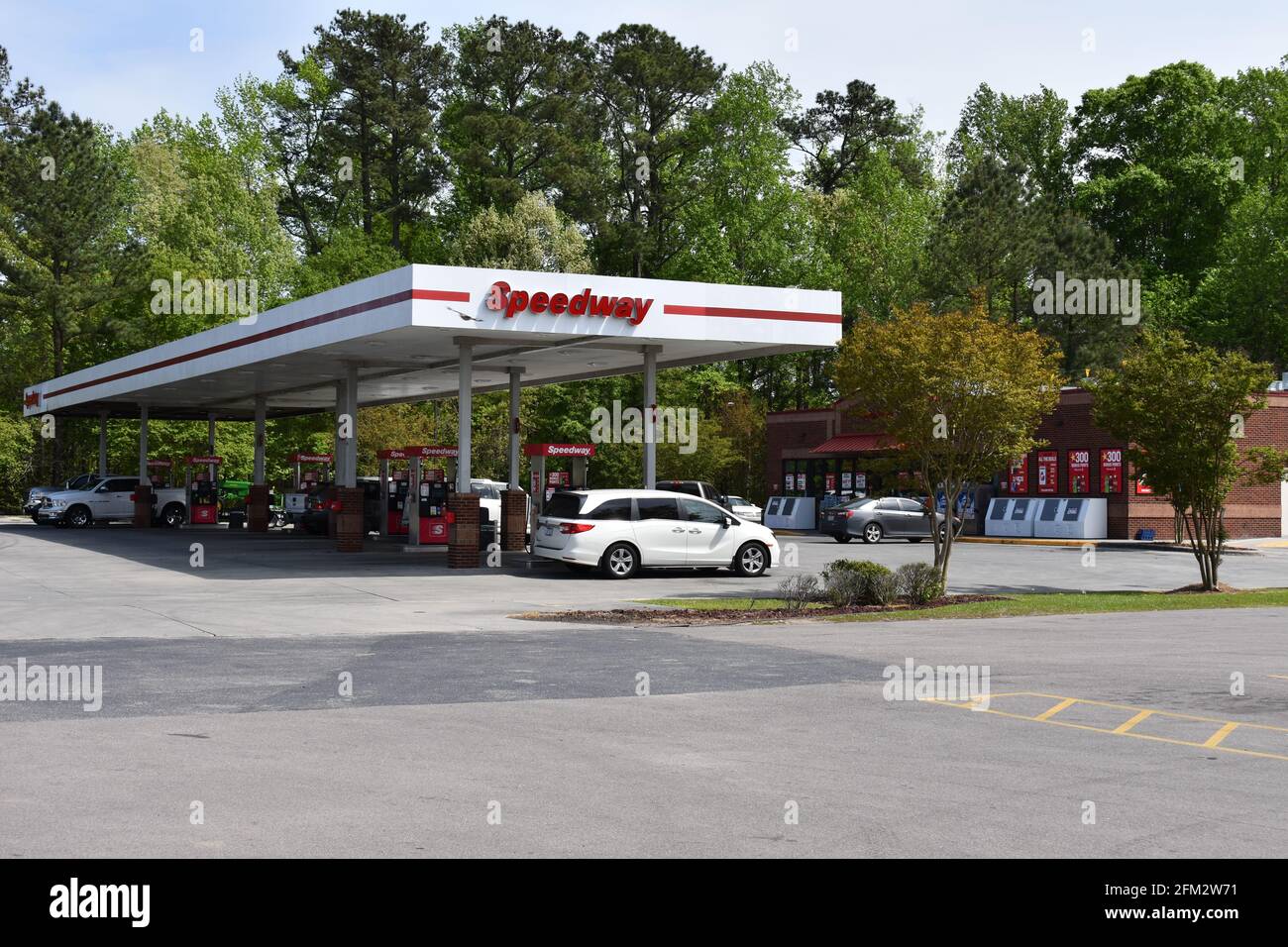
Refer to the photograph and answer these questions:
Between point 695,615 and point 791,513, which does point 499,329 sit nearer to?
point 695,615

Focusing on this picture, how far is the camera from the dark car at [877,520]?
1676 inches

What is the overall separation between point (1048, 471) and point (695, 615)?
2900 cm

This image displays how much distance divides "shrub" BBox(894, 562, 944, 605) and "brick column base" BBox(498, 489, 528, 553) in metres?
14.0

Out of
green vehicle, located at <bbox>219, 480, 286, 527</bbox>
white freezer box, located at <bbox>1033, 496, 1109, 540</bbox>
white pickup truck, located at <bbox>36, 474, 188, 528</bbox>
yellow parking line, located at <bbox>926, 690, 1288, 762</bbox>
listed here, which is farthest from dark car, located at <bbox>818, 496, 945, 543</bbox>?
yellow parking line, located at <bbox>926, 690, 1288, 762</bbox>

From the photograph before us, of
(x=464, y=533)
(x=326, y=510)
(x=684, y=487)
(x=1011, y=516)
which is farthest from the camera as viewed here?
(x=1011, y=516)

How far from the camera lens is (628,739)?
9812mm

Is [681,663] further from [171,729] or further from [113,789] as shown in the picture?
[113,789]

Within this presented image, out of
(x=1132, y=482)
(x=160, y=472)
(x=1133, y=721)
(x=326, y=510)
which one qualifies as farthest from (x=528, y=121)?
(x=1133, y=721)

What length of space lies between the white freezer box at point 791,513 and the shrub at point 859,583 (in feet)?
99.0

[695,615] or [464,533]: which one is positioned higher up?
[464,533]

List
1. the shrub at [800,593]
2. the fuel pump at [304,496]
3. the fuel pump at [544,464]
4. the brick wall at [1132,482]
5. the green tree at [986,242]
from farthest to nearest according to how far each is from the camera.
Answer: the green tree at [986,242] < the fuel pump at [304,496] < the brick wall at [1132,482] < the fuel pump at [544,464] < the shrub at [800,593]

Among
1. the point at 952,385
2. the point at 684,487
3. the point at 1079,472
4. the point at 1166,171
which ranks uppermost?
the point at 1166,171

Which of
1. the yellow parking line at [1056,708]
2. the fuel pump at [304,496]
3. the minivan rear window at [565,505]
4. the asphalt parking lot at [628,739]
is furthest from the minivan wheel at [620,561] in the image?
the fuel pump at [304,496]

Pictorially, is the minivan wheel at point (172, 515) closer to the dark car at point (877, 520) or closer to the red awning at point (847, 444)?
the red awning at point (847, 444)
